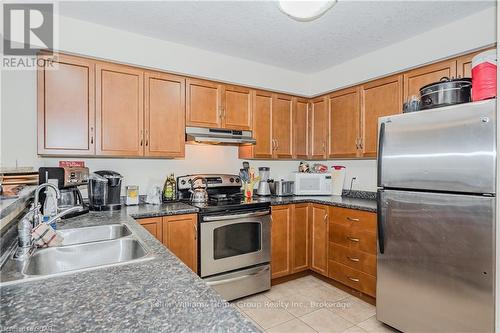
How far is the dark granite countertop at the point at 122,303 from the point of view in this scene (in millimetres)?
689

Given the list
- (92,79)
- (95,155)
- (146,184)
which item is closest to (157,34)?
(92,79)

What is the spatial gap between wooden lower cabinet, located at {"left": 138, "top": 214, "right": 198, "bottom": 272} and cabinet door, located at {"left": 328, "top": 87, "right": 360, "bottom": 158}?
1.79 metres

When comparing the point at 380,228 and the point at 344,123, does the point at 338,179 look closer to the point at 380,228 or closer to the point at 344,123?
the point at 344,123

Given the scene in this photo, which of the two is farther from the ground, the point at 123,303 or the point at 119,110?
the point at 119,110

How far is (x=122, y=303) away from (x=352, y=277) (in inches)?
93.7

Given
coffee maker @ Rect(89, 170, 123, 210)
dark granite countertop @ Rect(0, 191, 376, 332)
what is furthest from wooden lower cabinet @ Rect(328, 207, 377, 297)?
coffee maker @ Rect(89, 170, 123, 210)

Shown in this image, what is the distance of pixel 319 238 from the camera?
301 cm

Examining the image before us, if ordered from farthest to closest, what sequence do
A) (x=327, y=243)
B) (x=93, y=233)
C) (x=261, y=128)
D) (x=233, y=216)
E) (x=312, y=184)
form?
(x=312, y=184) → (x=261, y=128) → (x=327, y=243) → (x=233, y=216) → (x=93, y=233)

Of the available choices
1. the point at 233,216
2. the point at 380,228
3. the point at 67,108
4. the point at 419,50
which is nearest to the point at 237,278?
the point at 233,216

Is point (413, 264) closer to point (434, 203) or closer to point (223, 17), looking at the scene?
point (434, 203)

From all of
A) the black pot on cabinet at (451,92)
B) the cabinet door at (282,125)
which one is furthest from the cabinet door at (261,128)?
the black pot on cabinet at (451,92)

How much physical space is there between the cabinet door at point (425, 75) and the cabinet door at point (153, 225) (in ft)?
8.03

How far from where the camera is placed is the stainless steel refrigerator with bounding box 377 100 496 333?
5.38 ft

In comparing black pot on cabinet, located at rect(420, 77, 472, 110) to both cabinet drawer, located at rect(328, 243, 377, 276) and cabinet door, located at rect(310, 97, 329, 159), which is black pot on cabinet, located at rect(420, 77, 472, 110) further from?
cabinet door, located at rect(310, 97, 329, 159)
